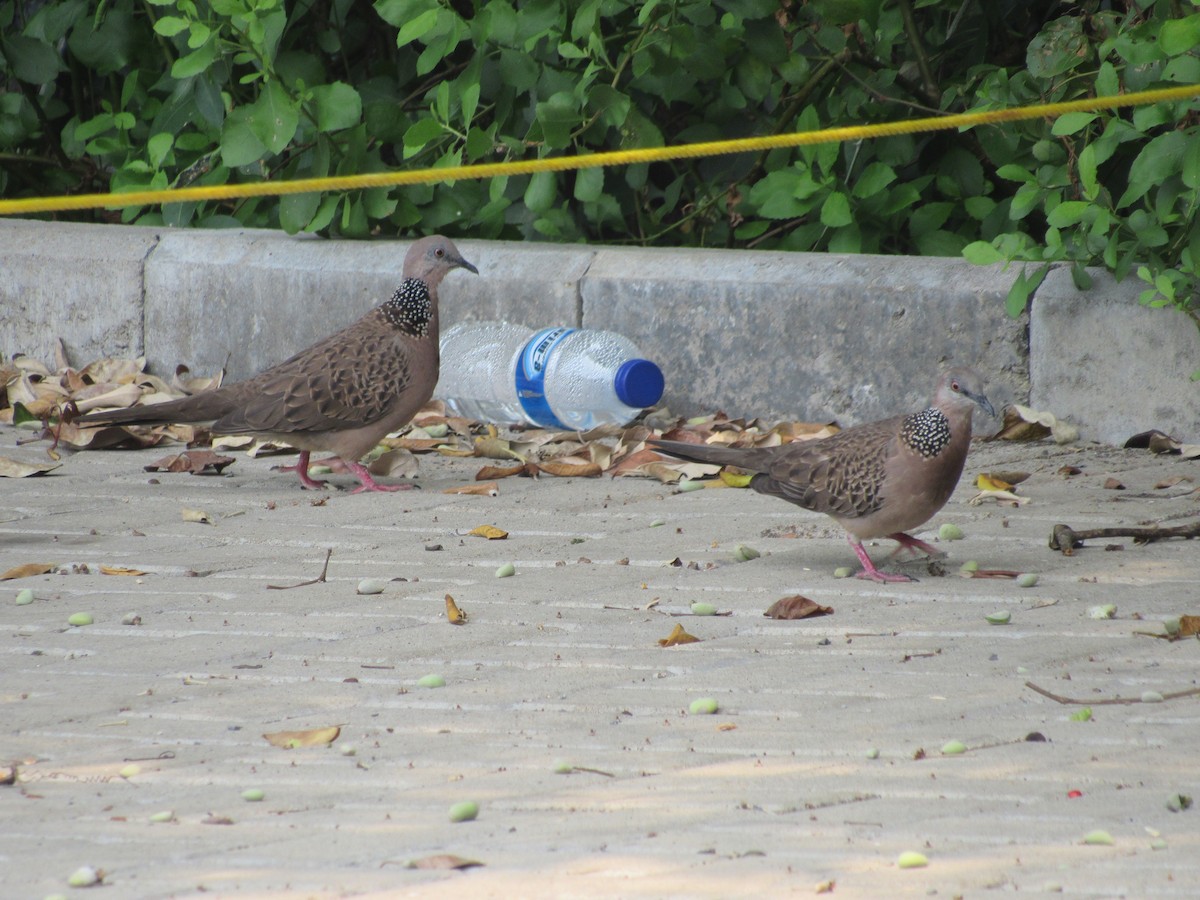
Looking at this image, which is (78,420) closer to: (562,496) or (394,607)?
(562,496)

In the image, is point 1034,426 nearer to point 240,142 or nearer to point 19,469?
point 240,142

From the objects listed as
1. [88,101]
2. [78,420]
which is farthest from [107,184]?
[78,420]

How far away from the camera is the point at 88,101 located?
9.79 m

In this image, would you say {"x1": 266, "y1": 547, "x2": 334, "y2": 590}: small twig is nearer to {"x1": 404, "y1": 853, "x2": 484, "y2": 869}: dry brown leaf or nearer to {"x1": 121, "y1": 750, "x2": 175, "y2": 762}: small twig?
{"x1": 121, "y1": 750, "x2": 175, "y2": 762}: small twig

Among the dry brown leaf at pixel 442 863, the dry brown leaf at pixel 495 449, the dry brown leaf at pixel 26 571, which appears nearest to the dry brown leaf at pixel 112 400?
the dry brown leaf at pixel 495 449

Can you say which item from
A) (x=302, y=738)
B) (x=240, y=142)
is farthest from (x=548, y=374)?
(x=302, y=738)

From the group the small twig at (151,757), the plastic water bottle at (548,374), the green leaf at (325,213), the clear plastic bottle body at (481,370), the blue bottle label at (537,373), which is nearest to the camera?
the small twig at (151,757)

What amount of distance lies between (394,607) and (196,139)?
493 centimetres

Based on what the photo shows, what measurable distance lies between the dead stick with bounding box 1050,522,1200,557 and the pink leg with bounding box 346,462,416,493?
247cm

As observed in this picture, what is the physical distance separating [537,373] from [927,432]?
2595 mm

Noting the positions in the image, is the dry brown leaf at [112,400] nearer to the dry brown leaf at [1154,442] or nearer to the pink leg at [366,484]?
the pink leg at [366,484]

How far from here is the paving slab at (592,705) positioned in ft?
8.39

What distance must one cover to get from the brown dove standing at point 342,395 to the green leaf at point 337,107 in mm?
1484

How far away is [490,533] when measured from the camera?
526 centimetres
